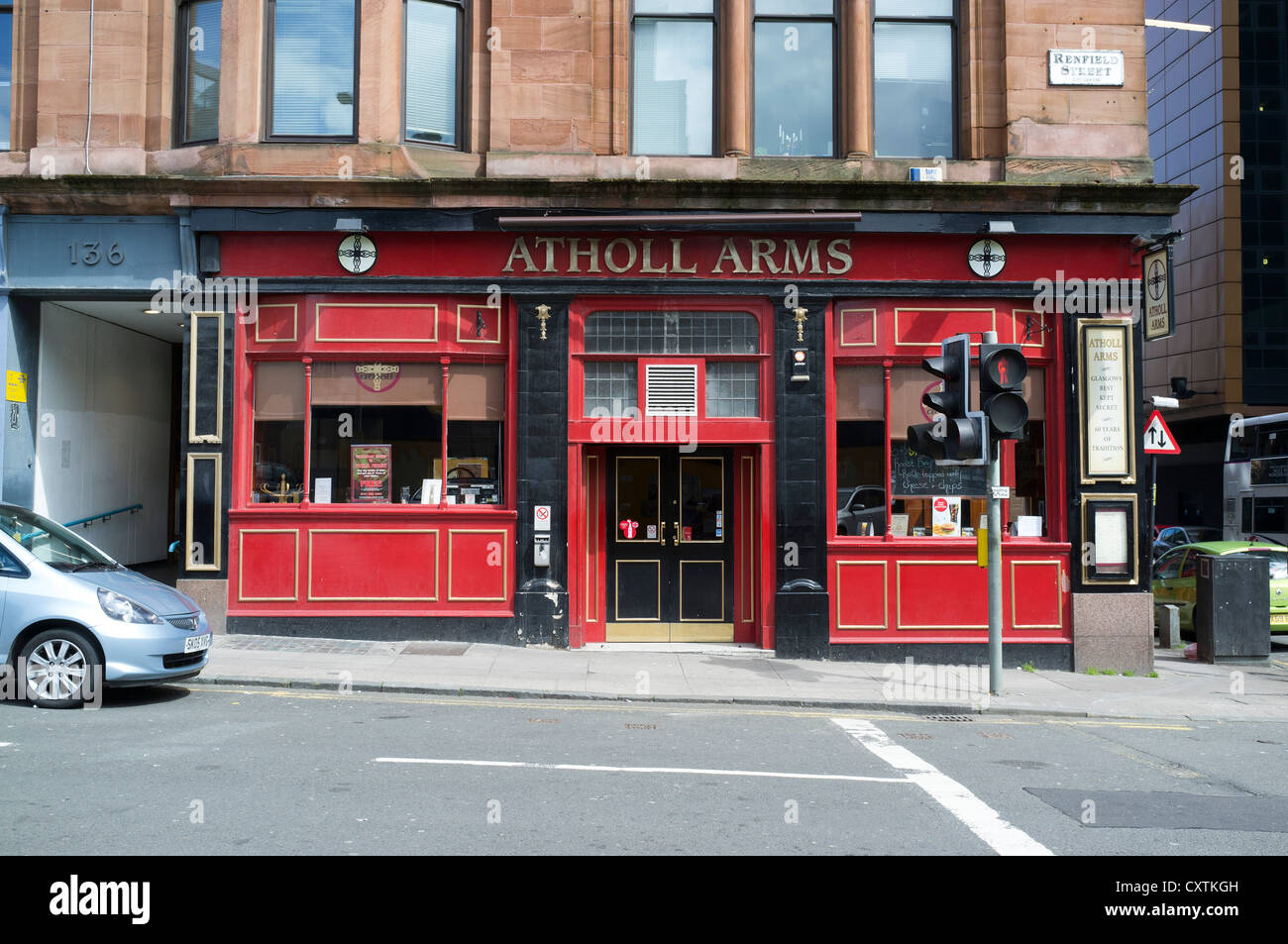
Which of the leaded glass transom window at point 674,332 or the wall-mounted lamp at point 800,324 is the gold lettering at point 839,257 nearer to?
the wall-mounted lamp at point 800,324

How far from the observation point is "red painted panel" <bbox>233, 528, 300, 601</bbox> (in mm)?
13477

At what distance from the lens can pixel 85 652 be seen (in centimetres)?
875

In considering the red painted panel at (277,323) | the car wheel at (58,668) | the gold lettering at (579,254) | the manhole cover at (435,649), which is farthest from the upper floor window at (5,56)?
the manhole cover at (435,649)

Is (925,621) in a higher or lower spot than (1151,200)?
lower

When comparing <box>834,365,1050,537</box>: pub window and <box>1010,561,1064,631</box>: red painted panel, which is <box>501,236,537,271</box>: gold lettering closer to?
<box>834,365,1050,537</box>: pub window

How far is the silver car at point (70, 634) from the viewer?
871 centimetres

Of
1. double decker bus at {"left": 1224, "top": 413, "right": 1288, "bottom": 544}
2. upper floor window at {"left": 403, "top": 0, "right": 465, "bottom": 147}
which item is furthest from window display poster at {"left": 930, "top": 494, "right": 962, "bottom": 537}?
double decker bus at {"left": 1224, "top": 413, "right": 1288, "bottom": 544}

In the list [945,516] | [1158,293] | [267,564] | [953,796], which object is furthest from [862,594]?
[267,564]

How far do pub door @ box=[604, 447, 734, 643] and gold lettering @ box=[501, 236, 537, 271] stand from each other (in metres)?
2.76

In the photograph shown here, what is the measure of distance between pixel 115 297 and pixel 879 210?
1026cm

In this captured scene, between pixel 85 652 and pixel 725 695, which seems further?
pixel 725 695

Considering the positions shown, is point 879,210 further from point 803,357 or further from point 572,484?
point 572,484
